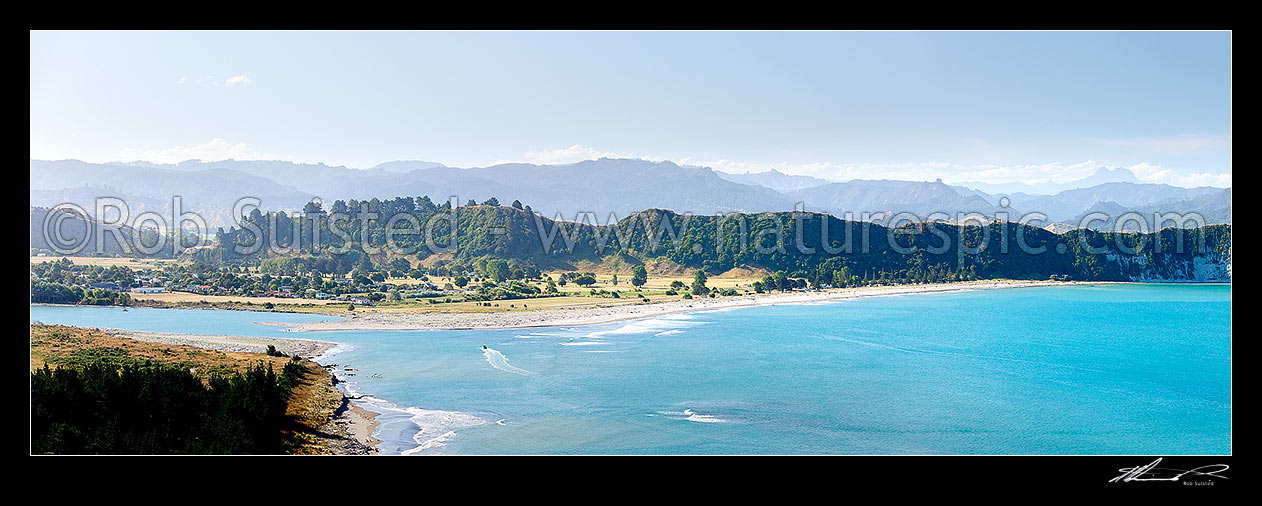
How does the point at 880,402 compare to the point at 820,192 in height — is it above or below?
below

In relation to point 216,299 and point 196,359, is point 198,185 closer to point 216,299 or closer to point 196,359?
point 216,299

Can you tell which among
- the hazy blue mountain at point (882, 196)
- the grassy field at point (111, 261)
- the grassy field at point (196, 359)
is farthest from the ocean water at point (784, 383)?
the hazy blue mountain at point (882, 196)

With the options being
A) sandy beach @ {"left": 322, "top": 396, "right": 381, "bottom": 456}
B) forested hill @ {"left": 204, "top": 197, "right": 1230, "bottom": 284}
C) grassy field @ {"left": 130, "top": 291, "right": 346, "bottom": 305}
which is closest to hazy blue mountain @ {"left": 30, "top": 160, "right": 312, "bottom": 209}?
forested hill @ {"left": 204, "top": 197, "right": 1230, "bottom": 284}

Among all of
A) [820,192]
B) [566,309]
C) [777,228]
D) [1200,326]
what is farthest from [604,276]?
[820,192]

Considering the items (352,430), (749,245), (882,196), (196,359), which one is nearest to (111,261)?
(196,359)
